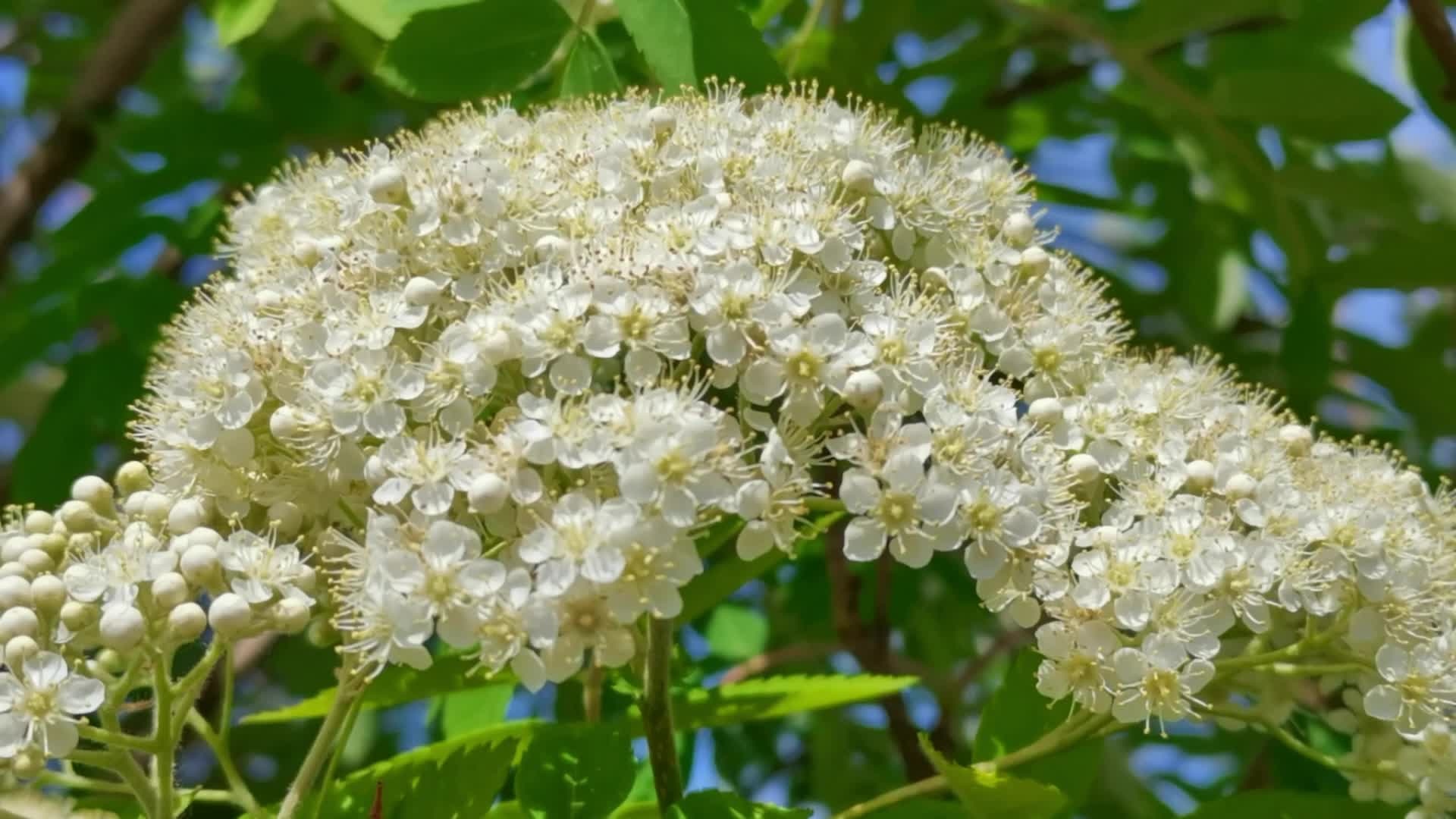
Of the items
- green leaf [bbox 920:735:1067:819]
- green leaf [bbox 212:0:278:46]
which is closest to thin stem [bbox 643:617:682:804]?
green leaf [bbox 920:735:1067:819]

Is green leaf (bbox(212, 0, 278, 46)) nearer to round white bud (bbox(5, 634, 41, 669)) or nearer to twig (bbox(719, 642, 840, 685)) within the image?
round white bud (bbox(5, 634, 41, 669))

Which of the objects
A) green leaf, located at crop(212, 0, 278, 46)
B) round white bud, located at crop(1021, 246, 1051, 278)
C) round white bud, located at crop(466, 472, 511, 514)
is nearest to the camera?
round white bud, located at crop(466, 472, 511, 514)

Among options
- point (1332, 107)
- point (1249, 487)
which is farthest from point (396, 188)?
point (1332, 107)

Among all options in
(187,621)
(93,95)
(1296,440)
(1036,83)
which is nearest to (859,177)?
(1296,440)

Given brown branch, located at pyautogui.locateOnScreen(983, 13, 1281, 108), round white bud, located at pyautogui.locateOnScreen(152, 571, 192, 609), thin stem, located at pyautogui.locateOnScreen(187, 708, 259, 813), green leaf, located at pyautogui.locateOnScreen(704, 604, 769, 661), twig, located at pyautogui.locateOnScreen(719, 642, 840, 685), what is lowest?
green leaf, located at pyautogui.locateOnScreen(704, 604, 769, 661)

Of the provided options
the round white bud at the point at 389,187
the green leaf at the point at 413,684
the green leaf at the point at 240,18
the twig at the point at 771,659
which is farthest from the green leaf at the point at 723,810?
the green leaf at the point at 240,18

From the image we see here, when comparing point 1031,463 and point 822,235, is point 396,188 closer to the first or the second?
point 822,235

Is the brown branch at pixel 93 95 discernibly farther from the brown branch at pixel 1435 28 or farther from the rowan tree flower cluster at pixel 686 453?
the brown branch at pixel 1435 28
